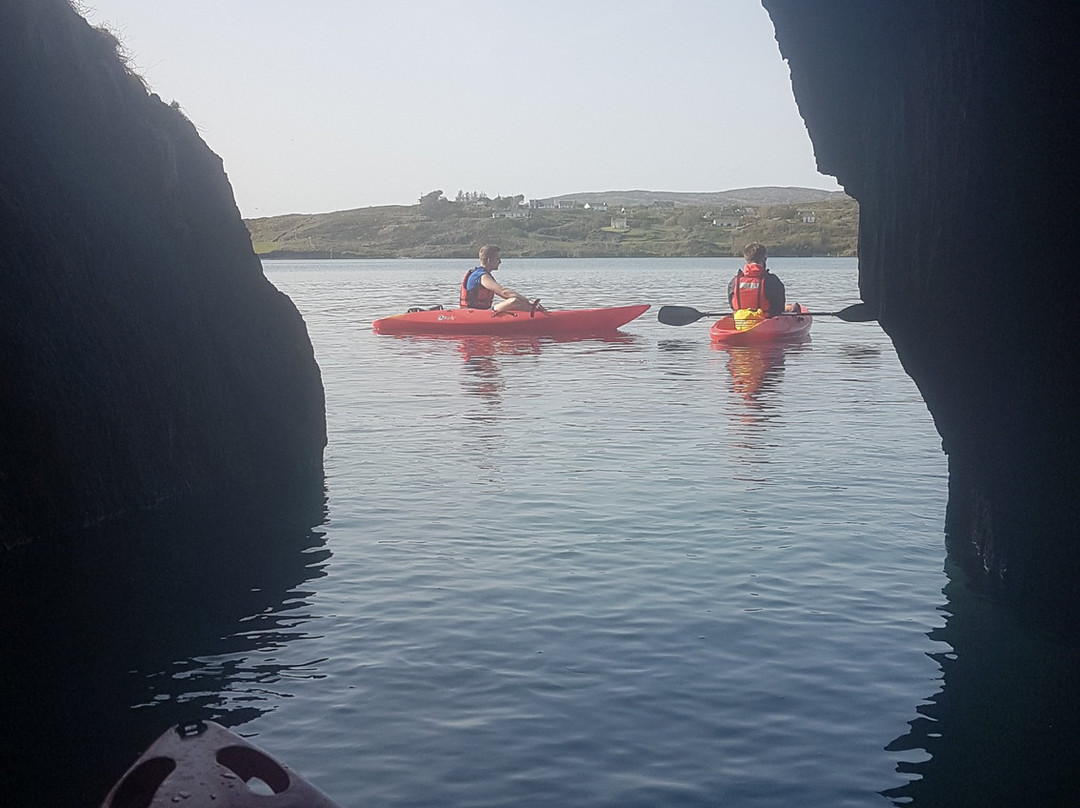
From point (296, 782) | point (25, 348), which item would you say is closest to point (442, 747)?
point (296, 782)

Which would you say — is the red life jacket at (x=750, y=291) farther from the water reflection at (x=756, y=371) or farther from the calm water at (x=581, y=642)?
the calm water at (x=581, y=642)

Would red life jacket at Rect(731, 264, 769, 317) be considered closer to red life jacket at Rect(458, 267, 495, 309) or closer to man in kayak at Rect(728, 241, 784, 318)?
man in kayak at Rect(728, 241, 784, 318)

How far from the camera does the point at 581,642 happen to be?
7586 mm

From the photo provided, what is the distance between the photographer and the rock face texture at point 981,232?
21.0 ft

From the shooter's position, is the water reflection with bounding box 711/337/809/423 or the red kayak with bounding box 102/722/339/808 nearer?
the red kayak with bounding box 102/722/339/808

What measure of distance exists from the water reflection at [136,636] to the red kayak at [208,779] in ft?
3.85

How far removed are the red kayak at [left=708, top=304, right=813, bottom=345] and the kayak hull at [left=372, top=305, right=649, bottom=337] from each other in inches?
174

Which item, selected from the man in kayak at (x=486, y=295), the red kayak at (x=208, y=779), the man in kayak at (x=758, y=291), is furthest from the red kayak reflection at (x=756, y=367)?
the red kayak at (x=208, y=779)

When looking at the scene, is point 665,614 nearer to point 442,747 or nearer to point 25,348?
point 442,747

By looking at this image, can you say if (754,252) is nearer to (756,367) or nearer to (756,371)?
(756,367)

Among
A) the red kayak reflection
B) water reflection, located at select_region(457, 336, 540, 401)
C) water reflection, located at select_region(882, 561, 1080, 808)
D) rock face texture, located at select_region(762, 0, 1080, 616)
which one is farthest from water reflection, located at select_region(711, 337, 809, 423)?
water reflection, located at select_region(882, 561, 1080, 808)

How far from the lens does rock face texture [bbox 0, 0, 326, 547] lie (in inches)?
377

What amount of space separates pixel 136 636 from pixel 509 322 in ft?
74.7

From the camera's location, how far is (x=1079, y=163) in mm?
6199
